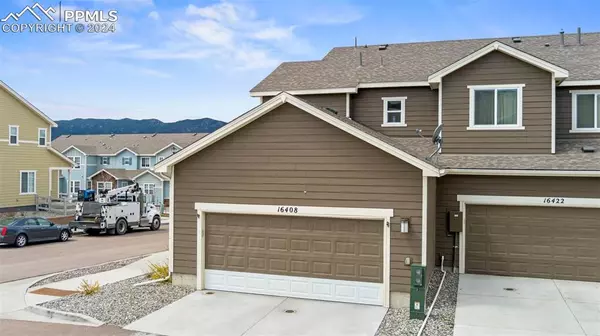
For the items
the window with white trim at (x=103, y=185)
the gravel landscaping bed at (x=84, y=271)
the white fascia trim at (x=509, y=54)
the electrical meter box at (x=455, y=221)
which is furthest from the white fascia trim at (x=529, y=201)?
the window with white trim at (x=103, y=185)

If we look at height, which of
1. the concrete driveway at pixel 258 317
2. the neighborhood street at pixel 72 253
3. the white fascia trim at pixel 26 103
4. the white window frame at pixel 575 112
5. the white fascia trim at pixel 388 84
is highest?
the white fascia trim at pixel 26 103

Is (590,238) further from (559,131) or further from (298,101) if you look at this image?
(298,101)

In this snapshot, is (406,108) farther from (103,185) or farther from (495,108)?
(103,185)

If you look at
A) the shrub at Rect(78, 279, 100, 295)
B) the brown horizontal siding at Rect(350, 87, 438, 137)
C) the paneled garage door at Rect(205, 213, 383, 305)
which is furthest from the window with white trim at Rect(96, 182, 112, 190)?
the paneled garage door at Rect(205, 213, 383, 305)

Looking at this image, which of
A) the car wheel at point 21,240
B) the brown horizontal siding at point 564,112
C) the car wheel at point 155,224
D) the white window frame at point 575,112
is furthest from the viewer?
the car wheel at point 155,224

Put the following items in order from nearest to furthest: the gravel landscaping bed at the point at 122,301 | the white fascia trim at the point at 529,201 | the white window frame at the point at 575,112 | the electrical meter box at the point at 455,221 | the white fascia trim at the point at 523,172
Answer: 1. the gravel landscaping bed at the point at 122,301
2. the white fascia trim at the point at 523,172
3. the white fascia trim at the point at 529,201
4. the electrical meter box at the point at 455,221
5. the white window frame at the point at 575,112

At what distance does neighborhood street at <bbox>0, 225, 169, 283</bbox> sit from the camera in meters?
A: 15.9

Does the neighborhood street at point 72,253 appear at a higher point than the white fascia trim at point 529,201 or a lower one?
lower

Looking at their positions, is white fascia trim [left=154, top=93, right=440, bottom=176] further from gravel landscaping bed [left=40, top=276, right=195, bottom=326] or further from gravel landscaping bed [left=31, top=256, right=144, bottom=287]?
gravel landscaping bed [left=31, top=256, right=144, bottom=287]

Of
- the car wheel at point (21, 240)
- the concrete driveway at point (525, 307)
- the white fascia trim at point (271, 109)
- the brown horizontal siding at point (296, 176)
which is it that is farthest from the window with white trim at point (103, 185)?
the concrete driveway at point (525, 307)

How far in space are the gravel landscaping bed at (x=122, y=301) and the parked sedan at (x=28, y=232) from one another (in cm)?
1062

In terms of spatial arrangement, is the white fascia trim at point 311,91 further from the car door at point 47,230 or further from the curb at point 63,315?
the car door at point 47,230

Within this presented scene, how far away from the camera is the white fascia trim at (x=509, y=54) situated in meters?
14.3

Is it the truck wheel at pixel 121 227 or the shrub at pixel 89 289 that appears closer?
the shrub at pixel 89 289
